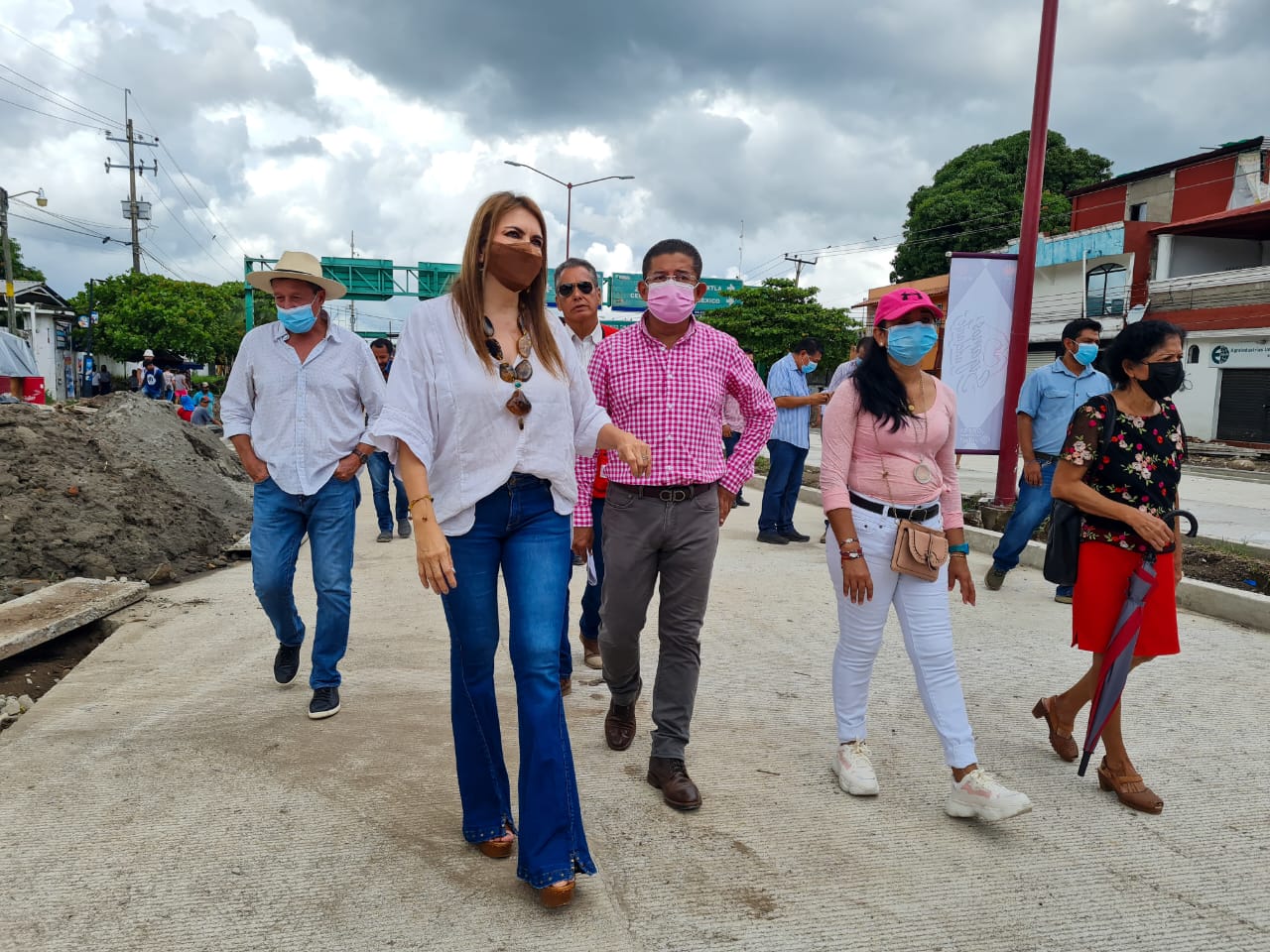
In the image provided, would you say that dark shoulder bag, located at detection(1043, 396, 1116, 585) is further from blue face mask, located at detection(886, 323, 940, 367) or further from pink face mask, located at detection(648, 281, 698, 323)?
pink face mask, located at detection(648, 281, 698, 323)

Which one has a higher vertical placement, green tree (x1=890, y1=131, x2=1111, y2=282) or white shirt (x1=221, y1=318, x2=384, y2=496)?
green tree (x1=890, y1=131, x2=1111, y2=282)

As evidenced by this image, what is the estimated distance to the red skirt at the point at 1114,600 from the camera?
3.07 m

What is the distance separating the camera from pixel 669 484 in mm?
3053

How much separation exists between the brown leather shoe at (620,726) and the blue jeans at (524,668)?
896mm

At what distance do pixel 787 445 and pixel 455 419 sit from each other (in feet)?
19.9

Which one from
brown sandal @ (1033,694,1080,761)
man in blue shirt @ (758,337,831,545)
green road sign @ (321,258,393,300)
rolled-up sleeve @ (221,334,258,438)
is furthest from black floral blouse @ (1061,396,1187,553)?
green road sign @ (321,258,393,300)

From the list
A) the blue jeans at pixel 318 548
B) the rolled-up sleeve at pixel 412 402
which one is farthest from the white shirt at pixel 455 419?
the blue jeans at pixel 318 548

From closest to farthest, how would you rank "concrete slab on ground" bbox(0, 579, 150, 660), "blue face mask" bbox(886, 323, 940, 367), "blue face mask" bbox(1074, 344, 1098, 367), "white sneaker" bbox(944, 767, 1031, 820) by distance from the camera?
"white sneaker" bbox(944, 767, 1031, 820), "blue face mask" bbox(886, 323, 940, 367), "concrete slab on ground" bbox(0, 579, 150, 660), "blue face mask" bbox(1074, 344, 1098, 367)

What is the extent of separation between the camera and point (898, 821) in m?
2.86

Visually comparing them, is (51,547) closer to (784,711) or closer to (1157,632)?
(784,711)

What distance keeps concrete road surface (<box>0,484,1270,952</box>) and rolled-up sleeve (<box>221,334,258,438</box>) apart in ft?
4.17

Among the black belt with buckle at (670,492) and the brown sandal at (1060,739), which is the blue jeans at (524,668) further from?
the brown sandal at (1060,739)

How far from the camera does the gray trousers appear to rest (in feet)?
10.1

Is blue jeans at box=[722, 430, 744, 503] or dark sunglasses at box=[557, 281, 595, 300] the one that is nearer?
blue jeans at box=[722, 430, 744, 503]
